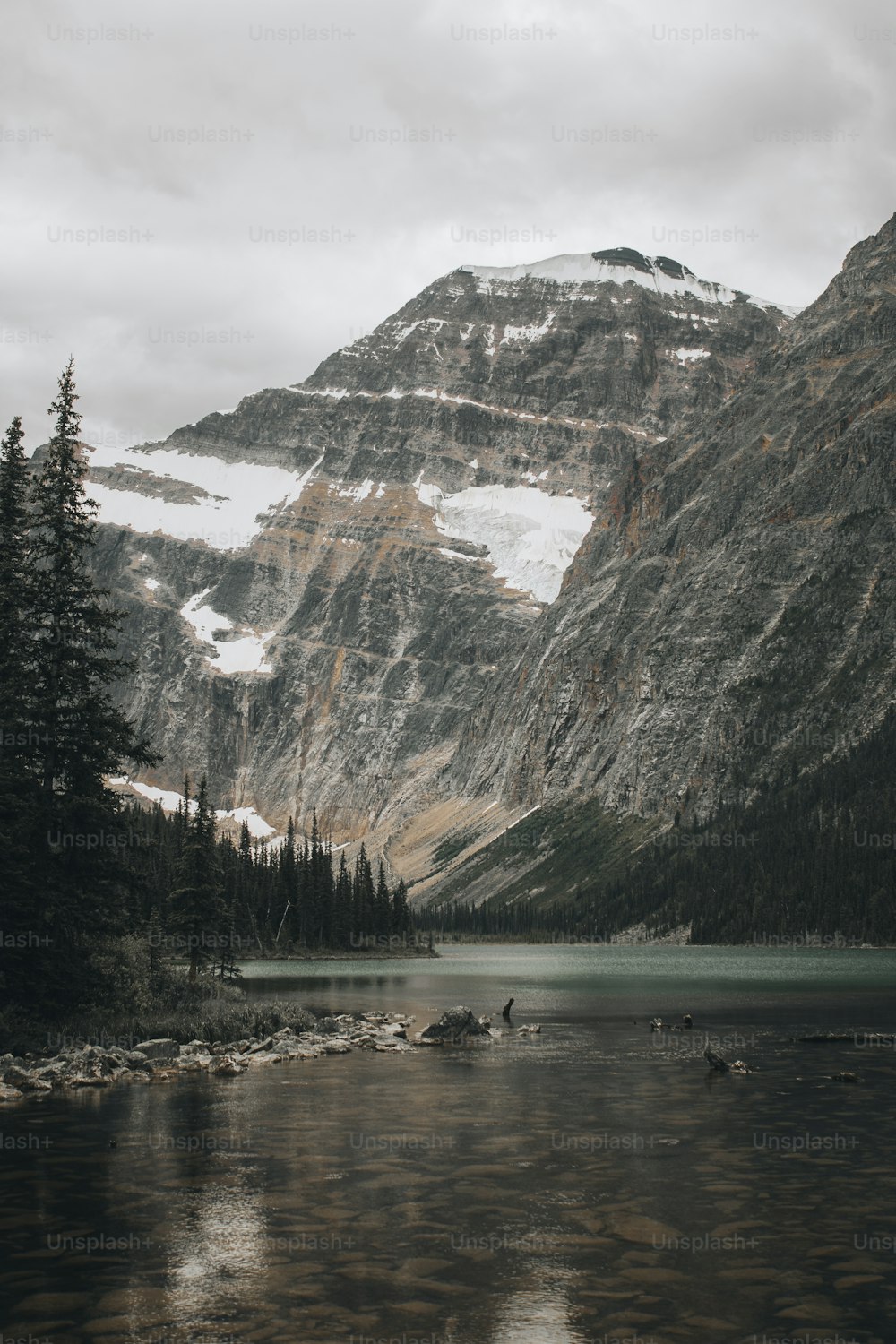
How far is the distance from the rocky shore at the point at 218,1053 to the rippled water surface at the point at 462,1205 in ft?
4.01

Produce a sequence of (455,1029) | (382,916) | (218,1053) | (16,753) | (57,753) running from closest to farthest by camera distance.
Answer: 1. (16,753)
2. (57,753)
3. (218,1053)
4. (455,1029)
5. (382,916)

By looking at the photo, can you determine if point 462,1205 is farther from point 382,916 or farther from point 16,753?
point 382,916

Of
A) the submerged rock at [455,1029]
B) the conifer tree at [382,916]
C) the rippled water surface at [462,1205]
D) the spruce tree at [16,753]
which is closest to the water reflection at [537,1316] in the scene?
the rippled water surface at [462,1205]

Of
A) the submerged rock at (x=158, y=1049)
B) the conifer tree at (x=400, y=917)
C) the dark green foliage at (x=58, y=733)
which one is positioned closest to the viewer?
the dark green foliage at (x=58, y=733)

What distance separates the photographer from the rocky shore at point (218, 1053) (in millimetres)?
33031

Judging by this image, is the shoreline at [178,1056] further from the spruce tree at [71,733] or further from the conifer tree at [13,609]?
the conifer tree at [13,609]

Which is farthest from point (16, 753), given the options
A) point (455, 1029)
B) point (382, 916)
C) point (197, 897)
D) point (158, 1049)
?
point (382, 916)

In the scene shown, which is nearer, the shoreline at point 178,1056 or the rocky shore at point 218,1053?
the shoreline at point 178,1056

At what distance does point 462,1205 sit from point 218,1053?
70.9 feet

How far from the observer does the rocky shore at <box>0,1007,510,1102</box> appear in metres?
33.0

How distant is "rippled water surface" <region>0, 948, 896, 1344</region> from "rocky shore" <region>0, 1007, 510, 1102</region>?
1.22 m

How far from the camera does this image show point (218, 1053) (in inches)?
1599

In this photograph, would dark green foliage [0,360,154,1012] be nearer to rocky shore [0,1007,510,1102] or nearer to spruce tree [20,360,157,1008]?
spruce tree [20,360,157,1008]

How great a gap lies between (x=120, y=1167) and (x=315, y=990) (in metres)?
55.3
